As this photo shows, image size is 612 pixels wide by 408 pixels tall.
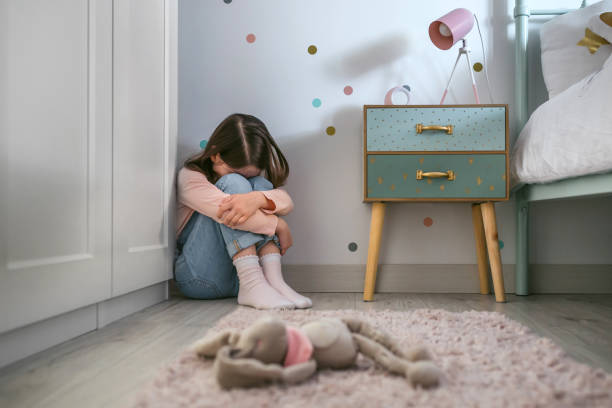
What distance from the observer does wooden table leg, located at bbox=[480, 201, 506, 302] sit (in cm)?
140

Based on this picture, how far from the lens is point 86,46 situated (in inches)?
37.1

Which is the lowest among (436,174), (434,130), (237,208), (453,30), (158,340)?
(158,340)

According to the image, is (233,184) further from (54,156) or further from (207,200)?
(54,156)

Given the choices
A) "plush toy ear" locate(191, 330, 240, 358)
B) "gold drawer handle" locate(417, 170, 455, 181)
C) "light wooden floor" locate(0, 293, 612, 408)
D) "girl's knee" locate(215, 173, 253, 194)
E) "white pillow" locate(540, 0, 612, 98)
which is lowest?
"light wooden floor" locate(0, 293, 612, 408)

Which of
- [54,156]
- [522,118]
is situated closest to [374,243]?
[522,118]

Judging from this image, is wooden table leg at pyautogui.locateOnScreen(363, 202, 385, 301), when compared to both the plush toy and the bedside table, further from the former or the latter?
the plush toy

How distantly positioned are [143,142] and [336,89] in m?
0.75

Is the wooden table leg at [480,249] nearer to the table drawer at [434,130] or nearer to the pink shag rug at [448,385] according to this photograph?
the table drawer at [434,130]

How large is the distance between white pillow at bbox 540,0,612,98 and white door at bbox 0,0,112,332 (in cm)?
134

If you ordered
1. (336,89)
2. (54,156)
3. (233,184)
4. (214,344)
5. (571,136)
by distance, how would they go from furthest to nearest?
(336,89)
(233,184)
(571,136)
(54,156)
(214,344)

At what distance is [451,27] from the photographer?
1438 mm

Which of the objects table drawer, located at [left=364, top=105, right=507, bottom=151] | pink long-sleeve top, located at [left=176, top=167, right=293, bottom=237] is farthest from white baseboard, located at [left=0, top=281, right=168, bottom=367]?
table drawer, located at [left=364, top=105, right=507, bottom=151]

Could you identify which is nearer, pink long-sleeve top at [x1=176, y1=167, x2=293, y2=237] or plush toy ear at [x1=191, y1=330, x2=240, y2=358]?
plush toy ear at [x1=191, y1=330, x2=240, y2=358]

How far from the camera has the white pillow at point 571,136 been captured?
105cm
